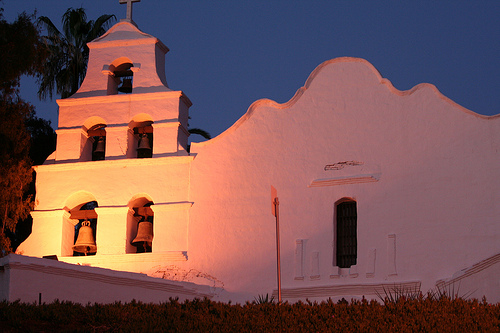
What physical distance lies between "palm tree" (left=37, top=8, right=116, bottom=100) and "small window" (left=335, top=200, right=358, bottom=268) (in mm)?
13408

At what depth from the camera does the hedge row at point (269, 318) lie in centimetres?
1598

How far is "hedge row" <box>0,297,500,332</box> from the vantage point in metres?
16.0

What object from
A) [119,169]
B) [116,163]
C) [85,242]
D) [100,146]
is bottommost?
[85,242]

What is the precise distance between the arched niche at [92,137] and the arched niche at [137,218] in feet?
6.32

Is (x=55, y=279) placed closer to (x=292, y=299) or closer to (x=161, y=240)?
(x=161, y=240)

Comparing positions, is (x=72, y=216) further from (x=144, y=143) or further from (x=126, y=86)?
(x=126, y=86)

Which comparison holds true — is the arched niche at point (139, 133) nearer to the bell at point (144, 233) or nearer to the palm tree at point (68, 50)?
the bell at point (144, 233)

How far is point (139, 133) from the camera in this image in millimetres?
24516

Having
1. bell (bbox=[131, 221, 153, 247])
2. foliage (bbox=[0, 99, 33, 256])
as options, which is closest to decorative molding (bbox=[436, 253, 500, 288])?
bell (bbox=[131, 221, 153, 247])

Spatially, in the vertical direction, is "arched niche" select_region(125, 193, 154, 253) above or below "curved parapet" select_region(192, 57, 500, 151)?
below

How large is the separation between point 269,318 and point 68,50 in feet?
60.0

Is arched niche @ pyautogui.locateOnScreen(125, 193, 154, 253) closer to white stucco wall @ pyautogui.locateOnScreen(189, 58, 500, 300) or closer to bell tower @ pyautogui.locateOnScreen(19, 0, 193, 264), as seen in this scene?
bell tower @ pyautogui.locateOnScreen(19, 0, 193, 264)

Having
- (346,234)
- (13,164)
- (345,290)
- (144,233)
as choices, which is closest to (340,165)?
(346,234)

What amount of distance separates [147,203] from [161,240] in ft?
6.50
